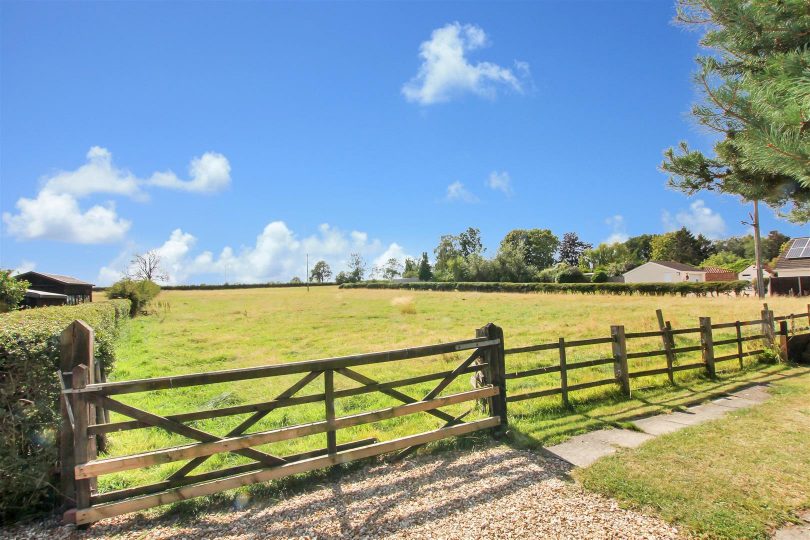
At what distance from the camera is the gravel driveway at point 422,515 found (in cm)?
375

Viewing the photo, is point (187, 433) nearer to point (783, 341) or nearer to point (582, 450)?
point (582, 450)

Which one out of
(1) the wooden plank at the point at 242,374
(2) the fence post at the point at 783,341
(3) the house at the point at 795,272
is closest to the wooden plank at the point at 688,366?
(2) the fence post at the point at 783,341

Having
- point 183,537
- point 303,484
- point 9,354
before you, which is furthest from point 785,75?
point 9,354

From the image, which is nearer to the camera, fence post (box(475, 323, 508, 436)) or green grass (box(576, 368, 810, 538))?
green grass (box(576, 368, 810, 538))

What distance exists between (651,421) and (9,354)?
28.2ft

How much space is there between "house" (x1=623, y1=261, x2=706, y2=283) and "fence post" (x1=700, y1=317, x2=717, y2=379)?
52.2m

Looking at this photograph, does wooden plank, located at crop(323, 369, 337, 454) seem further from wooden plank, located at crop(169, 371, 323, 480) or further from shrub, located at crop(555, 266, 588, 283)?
shrub, located at crop(555, 266, 588, 283)

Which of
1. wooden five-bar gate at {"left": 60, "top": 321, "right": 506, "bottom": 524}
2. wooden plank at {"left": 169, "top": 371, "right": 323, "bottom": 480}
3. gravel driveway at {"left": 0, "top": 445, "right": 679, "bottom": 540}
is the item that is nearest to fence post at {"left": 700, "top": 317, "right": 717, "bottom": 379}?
gravel driveway at {"left": 0, "top": 445, "right": 679, "bottom": 540}

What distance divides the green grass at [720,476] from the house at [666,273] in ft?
186

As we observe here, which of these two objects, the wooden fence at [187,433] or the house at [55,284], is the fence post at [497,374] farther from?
the house at [55,284]

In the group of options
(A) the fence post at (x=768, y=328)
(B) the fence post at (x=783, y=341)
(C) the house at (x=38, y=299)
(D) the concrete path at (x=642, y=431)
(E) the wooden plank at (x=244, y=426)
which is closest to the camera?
(E) the wooden plank at (x=244, y=426)

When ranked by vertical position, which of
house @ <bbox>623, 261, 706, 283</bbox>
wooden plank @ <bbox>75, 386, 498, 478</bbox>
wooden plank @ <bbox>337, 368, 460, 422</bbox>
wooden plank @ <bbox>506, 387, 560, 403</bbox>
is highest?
house @ <bbox>623, 261, 706, 283</bbox>

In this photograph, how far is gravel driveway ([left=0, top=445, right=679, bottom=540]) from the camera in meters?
3.75

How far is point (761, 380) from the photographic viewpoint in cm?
941
